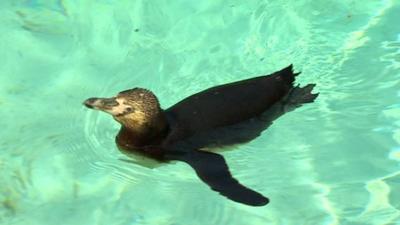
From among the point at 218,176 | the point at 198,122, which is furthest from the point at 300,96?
the point at 218,176

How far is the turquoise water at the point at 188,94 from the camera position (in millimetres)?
4309

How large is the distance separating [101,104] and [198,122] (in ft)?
1.77

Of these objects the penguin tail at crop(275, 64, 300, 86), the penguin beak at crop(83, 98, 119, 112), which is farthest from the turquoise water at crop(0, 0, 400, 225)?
the penguin beak at crop(83, 98, 119, 112)

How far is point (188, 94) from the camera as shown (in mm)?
5152

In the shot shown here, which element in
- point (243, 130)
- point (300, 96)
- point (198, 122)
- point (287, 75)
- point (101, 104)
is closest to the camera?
point (101, 104)

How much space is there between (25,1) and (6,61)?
979 millimetres

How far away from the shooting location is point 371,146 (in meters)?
4.80

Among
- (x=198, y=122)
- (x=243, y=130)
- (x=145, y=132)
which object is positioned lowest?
(x=145, y=132)

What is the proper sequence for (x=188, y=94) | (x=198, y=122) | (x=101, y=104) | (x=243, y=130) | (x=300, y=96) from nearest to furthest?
(x=101, y=104) < (x=198, y=122) < (x=243, y=130) < (x=300, y=96) < (x=188, y=94)

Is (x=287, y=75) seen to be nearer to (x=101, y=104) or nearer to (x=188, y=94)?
(x=188, y=94)

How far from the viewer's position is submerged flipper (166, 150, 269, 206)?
12.9ft

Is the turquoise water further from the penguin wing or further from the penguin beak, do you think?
the penguin beak

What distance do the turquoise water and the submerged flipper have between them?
206mm

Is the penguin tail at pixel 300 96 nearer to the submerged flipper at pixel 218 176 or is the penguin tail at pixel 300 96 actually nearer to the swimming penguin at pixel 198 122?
the swimming penguin at pixel 198 122
